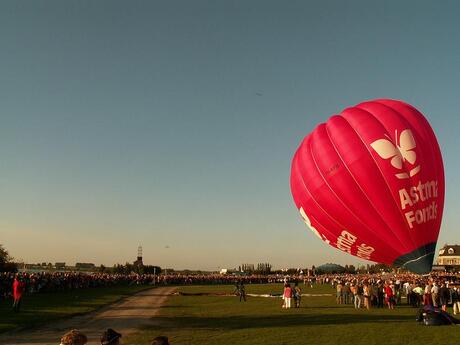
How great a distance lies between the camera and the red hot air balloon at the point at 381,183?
804 inches

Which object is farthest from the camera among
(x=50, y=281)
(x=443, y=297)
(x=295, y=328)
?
(x=50, y=281)

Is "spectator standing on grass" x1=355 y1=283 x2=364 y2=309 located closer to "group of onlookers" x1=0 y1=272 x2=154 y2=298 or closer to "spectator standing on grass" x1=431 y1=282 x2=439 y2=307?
"spectator standing on grass" x1=431 y1=282 x2=439 y2=307

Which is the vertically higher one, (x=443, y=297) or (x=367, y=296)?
(x=367, y=296)

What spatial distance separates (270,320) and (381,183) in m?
7.75

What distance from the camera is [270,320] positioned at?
72.9 feet

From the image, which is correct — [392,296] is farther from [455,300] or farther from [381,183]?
[381,183]

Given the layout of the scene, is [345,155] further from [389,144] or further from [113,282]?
[113,282]

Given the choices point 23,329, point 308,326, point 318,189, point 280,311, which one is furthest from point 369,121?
point 23,329

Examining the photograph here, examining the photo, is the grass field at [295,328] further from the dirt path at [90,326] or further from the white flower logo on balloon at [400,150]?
the white flower logo on balloon at [400,150]

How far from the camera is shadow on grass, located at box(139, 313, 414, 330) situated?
2025 centimetres

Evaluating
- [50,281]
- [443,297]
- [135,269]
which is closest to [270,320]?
[443,297]

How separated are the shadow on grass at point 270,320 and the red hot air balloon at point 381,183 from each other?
2889 millimetres

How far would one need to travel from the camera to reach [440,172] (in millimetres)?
21594

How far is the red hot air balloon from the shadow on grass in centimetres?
289
